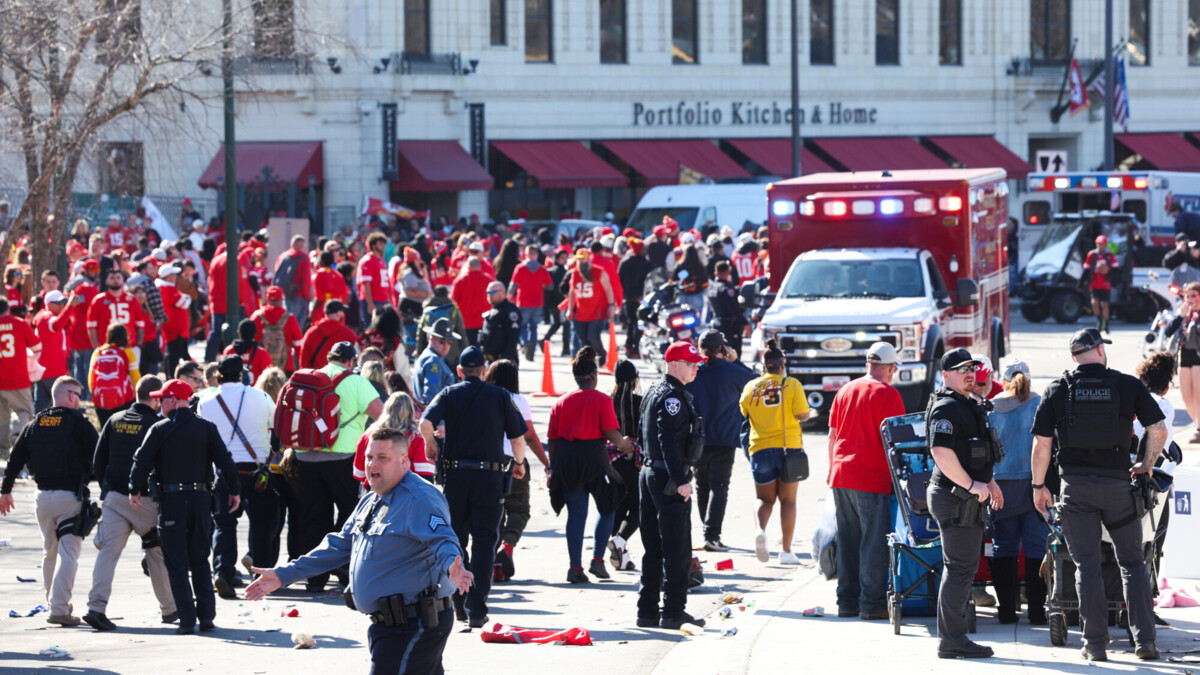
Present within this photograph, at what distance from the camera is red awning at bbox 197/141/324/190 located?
39.3 meters

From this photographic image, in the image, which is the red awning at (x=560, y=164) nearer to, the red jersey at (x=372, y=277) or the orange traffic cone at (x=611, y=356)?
the red jersey at (x=372, y=277)

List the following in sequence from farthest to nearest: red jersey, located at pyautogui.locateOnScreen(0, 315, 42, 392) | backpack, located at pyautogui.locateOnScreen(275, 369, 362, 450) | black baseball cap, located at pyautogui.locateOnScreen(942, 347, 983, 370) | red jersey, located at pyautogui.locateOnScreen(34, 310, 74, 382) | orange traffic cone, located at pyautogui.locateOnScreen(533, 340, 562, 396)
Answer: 1. orange traffic cone, located at pyautogui.locateOnScreen(533, 340, 562, 396)
2. red jersey, located at pyautogui.locateOnScreen(34, 310, 74, 382)
3. red jersey, located at pyautogui.locateOnScreen(0, 315, 42, 392)
4. backpack, located at pyautogui.locateOnScreen(275, 369, 362, 450)
5. black baseball cap, located at pyautogui.locateOnScreen(942, 347, 983, 370)

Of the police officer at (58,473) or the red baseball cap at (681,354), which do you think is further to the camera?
the police officer at (58,473)

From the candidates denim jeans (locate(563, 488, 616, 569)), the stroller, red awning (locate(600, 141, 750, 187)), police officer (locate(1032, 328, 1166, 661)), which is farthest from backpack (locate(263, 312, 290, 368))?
red awning (locate(600, 141, 750, 187))

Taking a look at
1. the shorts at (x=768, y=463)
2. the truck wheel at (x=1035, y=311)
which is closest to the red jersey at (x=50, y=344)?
the shorts at (x=768, y=463)

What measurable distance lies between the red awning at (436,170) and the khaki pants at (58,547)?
30.5 m

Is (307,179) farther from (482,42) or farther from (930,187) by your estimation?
(930,187)

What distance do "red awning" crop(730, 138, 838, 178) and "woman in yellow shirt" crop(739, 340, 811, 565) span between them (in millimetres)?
34040

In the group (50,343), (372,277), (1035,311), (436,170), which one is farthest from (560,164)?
(50,343)

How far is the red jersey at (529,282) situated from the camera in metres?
22.7

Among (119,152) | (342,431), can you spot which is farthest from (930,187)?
(119,152)

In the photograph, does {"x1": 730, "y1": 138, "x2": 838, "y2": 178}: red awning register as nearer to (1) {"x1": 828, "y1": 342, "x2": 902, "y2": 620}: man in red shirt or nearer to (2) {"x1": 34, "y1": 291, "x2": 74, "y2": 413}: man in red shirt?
(2) {"x1": 34, "y1": 291, "x2": 74, "y2": 413}: man in red shirt

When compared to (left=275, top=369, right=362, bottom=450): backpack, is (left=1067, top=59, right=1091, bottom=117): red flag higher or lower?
higher

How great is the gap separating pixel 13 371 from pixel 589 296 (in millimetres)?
8319
